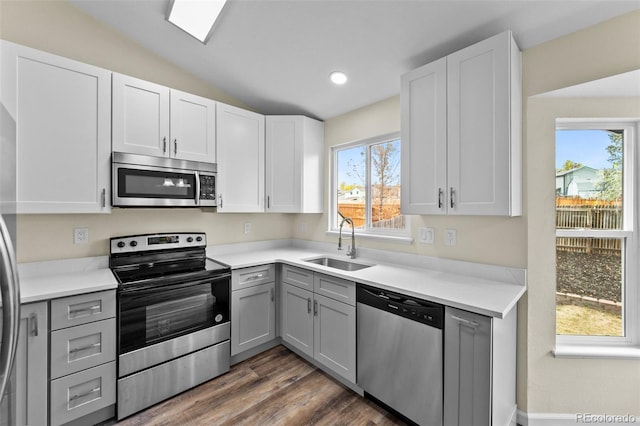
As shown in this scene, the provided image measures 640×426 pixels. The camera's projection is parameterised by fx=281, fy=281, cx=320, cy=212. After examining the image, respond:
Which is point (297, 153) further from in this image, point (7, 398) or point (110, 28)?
point (7, 398)

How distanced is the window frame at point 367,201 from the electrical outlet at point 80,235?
84.3 inches

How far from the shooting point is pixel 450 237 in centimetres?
216

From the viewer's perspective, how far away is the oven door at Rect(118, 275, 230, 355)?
1.88 m

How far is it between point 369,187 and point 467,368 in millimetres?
1810

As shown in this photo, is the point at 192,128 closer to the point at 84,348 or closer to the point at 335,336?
the point at 84,348

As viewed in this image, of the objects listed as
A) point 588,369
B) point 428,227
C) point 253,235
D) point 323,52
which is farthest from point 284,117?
point 588,369

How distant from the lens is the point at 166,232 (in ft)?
8.54

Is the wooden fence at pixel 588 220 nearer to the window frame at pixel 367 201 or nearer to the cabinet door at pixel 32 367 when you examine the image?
the window frame at pixel 367 201

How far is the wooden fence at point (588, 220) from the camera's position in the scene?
185 centimetres

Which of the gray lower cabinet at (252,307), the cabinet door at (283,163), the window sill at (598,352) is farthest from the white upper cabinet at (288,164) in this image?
the window sill at (598,352)

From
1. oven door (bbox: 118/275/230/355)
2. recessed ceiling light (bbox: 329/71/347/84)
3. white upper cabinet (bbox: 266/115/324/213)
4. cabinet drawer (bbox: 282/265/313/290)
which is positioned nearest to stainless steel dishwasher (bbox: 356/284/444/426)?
cabinet drawer (bbox: 282/265/313/290)

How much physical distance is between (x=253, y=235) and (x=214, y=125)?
127 centimetres

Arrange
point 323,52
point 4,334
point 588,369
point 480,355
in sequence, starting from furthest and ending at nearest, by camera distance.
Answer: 1. point 323,52
2. point 588,369
3. point 480,355
4. point 4,334

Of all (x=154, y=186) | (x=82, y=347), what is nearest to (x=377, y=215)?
(x=154, y=186)
